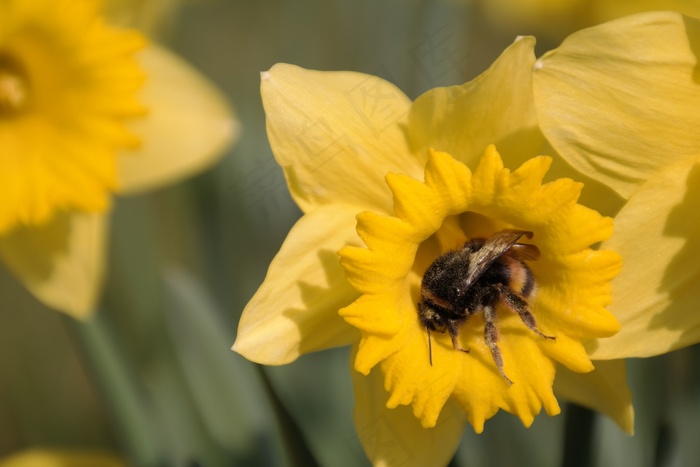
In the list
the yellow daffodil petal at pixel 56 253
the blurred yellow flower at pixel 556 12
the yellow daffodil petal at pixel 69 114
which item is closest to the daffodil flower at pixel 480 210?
the yellow daffodil petal at pixel 69 114

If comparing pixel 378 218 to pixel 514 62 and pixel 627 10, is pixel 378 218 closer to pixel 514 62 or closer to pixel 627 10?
pixel 514 62

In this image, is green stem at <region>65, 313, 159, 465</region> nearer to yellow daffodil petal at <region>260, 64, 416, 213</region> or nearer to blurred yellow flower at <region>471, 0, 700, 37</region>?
yellow daffodil petal at <region>260, 64, 416, 213</region>

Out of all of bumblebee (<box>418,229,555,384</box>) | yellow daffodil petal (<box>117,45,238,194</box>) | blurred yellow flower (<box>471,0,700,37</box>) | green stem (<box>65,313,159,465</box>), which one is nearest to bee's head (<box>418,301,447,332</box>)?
bumblebee (<box>418,229,555,384</box>)

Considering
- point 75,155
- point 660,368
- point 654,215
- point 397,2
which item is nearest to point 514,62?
point 654,215

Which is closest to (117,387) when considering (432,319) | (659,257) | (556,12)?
(432,319)

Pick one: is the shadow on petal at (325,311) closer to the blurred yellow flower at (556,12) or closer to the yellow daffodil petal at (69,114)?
the yellow daffodil petal at (69,114)

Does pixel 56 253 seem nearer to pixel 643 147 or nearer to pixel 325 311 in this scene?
pixel 325 311
